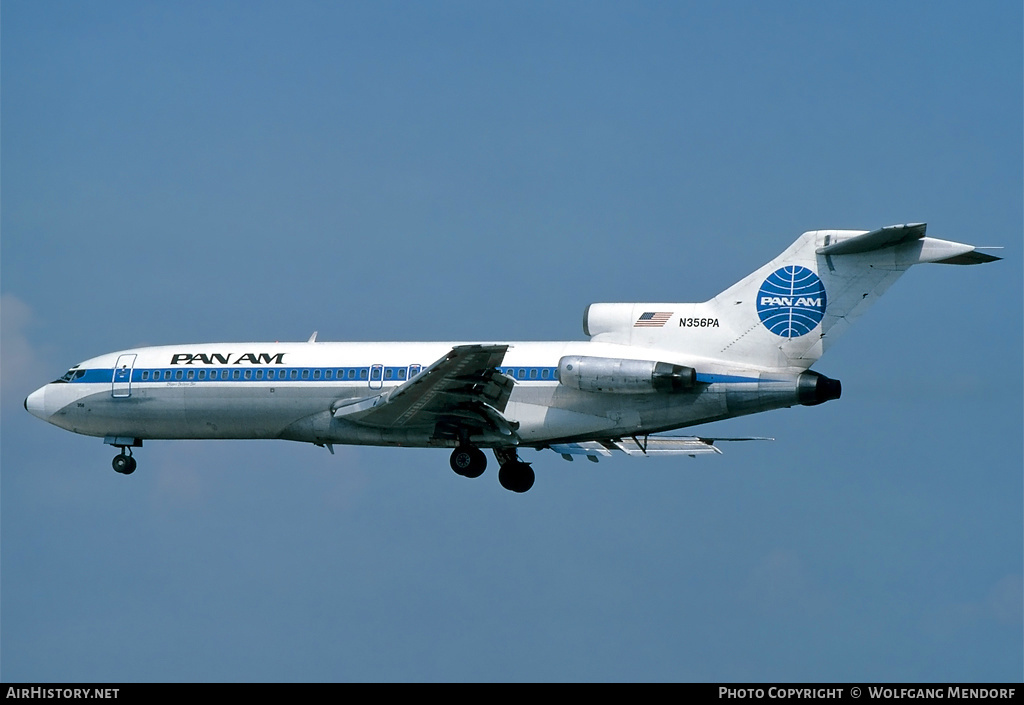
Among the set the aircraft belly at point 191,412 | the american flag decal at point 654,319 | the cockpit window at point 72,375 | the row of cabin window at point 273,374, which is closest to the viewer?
the american flag decal at point 654,319

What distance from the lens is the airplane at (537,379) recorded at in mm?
33656

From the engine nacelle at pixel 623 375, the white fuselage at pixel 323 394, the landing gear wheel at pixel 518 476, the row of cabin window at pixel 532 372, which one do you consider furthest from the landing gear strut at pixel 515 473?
the engine nacelle at pixel 623 375

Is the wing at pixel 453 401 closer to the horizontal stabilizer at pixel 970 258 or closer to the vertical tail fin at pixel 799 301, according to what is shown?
the vertical tail fin at pixel 799 301

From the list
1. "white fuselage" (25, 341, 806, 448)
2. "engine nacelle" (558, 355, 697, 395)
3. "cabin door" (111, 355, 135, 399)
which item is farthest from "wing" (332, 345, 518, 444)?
"cabin door" (111, 355, 135, 399)

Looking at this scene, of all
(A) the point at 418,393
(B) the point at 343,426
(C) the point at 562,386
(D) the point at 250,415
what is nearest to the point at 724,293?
(C) the point at 562,386

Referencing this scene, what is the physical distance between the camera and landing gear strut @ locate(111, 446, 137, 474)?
39406 millimetres

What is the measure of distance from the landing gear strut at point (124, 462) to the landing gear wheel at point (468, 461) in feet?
30.2

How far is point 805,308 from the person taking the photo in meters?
34.0

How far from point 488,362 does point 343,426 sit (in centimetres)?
506

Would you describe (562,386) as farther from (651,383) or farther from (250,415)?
(250,415)

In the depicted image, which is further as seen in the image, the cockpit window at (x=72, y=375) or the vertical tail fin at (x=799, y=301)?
the cockpit window at (x=72, y=375)

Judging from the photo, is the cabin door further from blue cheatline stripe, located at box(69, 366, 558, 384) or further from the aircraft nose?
the aircraft nose

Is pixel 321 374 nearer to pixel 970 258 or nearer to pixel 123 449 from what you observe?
pixel 123 449
